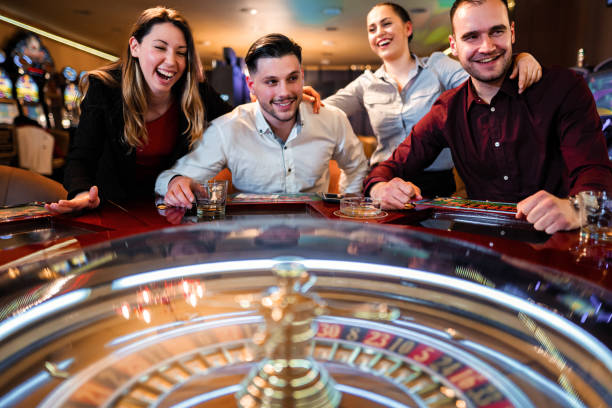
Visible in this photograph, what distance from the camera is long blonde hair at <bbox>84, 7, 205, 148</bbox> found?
1.90 meters

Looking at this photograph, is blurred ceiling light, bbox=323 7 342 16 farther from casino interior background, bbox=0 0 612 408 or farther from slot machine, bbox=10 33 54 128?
casino interior background, bbox=0 0 612 408

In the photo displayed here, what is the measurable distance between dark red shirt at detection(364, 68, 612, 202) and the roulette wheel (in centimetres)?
95

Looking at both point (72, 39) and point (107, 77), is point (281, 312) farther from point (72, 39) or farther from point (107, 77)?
point (72, 39)

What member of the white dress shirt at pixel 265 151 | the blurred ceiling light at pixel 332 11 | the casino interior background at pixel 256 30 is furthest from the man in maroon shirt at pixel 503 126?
the blurred ceiling light at pixel 332 11

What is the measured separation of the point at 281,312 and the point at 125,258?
0.35m

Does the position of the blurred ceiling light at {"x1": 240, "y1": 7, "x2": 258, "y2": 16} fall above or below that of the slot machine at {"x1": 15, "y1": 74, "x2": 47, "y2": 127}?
above

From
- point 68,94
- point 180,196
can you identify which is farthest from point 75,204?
point 68,94

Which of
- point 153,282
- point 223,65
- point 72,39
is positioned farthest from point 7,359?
point 72,39

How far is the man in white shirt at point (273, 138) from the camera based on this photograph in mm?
1974

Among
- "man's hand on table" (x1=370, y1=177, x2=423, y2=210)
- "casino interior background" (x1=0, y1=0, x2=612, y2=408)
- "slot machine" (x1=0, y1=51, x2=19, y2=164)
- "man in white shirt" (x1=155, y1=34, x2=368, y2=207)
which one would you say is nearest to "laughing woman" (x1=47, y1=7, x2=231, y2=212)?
"man in white shirt" (x1=155, y1=34, x2=368, y2=207)

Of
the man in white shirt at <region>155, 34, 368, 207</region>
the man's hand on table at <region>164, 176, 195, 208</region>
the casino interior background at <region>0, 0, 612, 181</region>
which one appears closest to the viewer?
the man's hand on table at <region>164, 176, 195, 208</region>

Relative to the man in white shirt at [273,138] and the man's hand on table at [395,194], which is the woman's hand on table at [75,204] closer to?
the man in white shirt at [273,138]

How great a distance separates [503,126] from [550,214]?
0.90 metres

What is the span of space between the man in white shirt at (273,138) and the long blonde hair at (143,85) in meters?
0.10
